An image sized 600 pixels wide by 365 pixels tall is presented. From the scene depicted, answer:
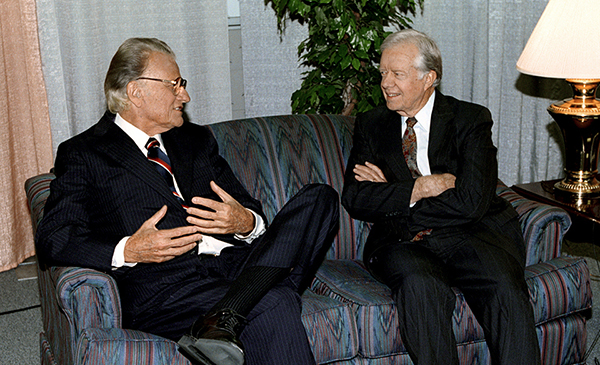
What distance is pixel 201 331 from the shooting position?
5.65ft

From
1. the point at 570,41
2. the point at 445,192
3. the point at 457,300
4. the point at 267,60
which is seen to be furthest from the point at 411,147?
the point at 267,60

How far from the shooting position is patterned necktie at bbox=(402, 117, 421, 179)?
242 centimetres

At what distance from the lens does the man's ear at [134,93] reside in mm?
2168

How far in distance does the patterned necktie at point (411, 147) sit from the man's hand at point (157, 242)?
33.4 inches

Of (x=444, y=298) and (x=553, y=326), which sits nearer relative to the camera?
(x=444, y=298)

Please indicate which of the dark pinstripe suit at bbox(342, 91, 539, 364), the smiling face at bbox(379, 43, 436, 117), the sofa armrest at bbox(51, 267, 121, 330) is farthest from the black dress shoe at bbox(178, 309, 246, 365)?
the smiling face at bbox(379, 43, 436, 117)

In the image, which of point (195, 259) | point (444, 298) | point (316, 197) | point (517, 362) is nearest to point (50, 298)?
point (195, 259)

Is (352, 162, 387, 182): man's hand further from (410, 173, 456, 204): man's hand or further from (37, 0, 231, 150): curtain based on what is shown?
(37, 0, 231, 150): curtain

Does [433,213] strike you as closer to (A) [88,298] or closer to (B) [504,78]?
(A) [88,298]

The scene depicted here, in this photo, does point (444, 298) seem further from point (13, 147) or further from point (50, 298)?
point (13, 147)

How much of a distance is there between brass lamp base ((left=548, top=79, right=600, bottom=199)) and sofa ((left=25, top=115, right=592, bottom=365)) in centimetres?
31

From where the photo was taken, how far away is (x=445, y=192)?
2.27m

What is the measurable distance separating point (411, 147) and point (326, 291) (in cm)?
61

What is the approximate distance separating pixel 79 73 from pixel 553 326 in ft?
7.82
